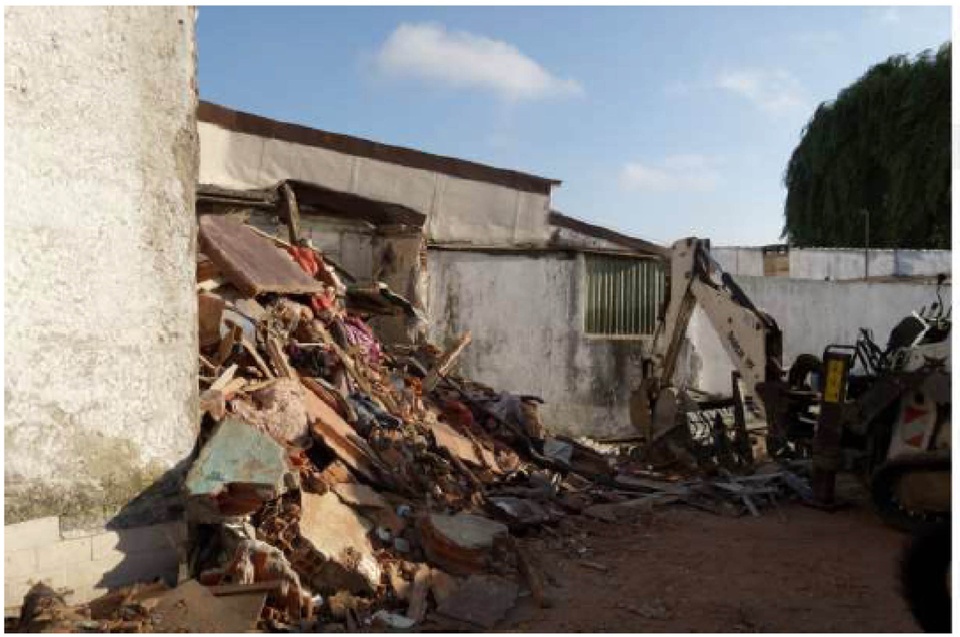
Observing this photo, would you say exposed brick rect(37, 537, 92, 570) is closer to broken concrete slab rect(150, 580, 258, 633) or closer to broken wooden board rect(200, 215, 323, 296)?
broken concrete slab rect(150, 580, 258, 633)

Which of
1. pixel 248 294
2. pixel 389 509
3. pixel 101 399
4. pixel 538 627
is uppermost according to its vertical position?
pixel 248 294

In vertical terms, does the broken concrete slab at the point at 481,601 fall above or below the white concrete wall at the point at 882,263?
below

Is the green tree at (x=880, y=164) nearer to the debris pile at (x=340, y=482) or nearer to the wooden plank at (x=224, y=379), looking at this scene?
the debris pile at (x=340, y=482)

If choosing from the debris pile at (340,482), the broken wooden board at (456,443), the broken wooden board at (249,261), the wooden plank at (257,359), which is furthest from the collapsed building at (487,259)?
the wooden plank at (257,359)

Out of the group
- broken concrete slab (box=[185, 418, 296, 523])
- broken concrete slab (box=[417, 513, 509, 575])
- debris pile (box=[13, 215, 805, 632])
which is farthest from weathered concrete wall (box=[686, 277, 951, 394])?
broken concrete slab (box=[185, 418, 296, 523])

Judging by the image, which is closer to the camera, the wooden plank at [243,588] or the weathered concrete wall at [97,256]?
the weathered concrete wall at [97,256]

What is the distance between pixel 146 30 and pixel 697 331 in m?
10.8

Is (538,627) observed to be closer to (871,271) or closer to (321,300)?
(321,300)

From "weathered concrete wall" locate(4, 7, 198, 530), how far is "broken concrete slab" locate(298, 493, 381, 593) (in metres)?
0.90

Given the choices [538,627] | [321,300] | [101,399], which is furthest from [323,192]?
[538,627]

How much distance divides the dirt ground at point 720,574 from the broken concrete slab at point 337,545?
880 millimetres

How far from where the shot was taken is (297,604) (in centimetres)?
445

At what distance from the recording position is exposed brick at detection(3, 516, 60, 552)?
13.4ft

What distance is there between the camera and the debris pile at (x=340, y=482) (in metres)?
4.46
